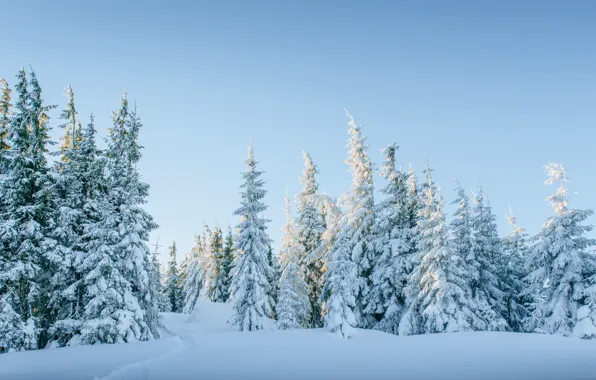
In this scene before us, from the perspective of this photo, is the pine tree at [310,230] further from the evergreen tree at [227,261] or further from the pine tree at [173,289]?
the pine tree at [173,289]

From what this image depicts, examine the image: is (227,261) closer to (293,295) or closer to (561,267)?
(293,295)

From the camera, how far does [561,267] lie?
23016mm

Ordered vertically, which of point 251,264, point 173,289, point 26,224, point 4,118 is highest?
point 4,118

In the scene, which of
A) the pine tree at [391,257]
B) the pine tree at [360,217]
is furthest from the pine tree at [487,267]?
the pine tree at [360,217]

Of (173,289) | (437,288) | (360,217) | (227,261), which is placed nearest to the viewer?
(437,288)

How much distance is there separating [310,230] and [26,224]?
2223 cm

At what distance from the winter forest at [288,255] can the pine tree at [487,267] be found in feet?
0.41

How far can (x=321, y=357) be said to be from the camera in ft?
48.2

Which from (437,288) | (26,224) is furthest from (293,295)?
(26,224)

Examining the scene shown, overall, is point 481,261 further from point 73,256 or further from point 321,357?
point 73,256

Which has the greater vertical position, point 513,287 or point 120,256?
point 120,256

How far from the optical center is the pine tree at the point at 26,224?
17.6m

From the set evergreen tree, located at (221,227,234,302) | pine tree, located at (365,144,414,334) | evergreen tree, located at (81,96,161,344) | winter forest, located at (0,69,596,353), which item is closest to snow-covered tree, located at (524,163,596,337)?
winter forest, located at (0,69,596,353)

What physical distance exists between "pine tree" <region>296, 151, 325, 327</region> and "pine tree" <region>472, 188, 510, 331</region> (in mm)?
12707
